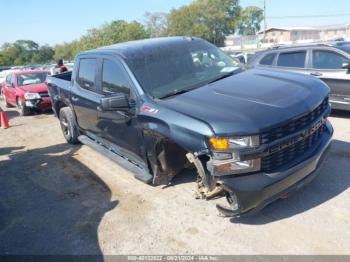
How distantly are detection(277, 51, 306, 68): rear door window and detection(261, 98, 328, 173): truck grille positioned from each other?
4400 millimetres

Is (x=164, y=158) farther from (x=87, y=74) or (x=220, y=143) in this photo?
(x=87, y=74)

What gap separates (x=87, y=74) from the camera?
219 inches

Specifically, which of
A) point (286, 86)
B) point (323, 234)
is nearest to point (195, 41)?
point (286, 86)

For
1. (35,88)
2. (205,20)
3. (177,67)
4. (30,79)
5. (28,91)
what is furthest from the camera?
(205,20)

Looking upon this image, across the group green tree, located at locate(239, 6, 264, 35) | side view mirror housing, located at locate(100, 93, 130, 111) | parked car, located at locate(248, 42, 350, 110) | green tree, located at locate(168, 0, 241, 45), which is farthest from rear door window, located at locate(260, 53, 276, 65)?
green tree, located at locate(239, 6, 264, 35)

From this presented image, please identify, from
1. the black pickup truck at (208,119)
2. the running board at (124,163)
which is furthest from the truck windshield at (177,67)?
the running board at (124,163)

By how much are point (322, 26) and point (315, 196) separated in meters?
105

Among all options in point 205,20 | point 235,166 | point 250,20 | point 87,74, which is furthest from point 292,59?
point 250,20

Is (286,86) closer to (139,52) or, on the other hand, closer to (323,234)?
(323,234)

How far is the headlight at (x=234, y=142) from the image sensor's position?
3.12 m

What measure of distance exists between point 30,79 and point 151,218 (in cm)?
1015

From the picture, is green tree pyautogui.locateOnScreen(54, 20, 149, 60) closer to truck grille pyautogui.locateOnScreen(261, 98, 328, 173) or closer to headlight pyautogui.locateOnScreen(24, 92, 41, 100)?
headlight pyautogui.locateOnScreen(24, 92, 41, 100)

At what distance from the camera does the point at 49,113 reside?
1168cm

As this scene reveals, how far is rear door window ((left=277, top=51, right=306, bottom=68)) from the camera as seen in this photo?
307 inches
